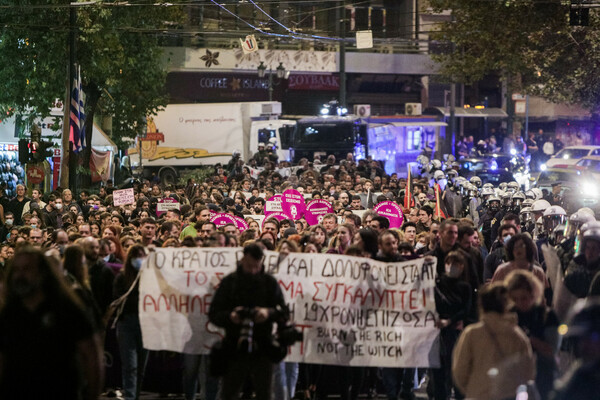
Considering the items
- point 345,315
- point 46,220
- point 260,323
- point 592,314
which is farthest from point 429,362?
point 46,220

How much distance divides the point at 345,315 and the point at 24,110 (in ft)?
76.2

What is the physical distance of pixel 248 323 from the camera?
8.42 m

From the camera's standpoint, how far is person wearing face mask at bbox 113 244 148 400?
10117 mm

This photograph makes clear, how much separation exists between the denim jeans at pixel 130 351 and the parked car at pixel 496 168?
25945 millimetres

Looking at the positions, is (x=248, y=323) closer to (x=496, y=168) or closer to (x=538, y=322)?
(x=538, y=322)

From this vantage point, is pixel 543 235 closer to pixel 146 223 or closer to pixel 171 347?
pixel 146 223

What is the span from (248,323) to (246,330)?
5 centimetres

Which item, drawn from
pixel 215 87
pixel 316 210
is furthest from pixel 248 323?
pixel 215 87

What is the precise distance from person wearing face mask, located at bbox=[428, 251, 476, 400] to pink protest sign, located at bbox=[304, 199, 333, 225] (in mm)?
8065

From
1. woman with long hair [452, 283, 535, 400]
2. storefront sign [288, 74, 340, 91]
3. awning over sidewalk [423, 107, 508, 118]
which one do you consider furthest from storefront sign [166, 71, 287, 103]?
woman with long hair [452, 283, 535, 400]

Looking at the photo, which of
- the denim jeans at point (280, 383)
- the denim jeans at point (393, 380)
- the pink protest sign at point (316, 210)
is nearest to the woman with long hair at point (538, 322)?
the denim jeans at point (393, 380)

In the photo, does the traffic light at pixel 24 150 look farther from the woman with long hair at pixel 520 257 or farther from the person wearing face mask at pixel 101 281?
the woman with long hair at pixel 520 257

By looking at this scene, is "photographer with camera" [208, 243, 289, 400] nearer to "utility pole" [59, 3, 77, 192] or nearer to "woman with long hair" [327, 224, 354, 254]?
"woman with long hair" [327, 224, 354, 254]

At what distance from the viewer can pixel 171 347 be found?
10016 millimetres
